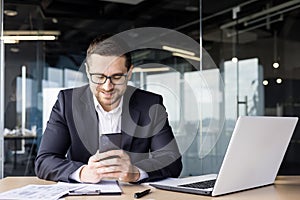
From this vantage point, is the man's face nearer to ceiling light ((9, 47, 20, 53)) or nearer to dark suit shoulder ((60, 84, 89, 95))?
dark suit shoulder ((60, 84, 89, 95))

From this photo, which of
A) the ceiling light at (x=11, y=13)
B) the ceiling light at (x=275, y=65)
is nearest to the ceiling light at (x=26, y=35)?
the ceiling light at (x=11, y=13)

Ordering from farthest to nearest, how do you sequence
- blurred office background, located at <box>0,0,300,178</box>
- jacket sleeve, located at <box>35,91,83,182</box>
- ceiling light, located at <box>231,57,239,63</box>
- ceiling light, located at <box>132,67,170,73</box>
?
ceiling light, located at <box>231,57,239,63</box>
ceiling light, located at <box>132,67,170,73</box>
blurred office background, located at <box>0,0,300,178</box>
jacket sleeve, located at <box>35,91,83,182</box>

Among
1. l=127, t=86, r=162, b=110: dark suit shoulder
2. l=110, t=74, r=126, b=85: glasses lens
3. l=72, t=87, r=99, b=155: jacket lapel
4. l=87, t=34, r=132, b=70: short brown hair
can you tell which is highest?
l=87, t=34, r=132, b=70: short brown hair

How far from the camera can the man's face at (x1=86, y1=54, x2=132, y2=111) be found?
1.74 m

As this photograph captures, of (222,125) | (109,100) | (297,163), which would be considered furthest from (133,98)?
(297,163)

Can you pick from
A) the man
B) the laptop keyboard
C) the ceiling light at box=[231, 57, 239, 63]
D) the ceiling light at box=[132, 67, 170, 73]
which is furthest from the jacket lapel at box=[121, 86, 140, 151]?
the ceiling light at box=[231, 57, 239, 63]

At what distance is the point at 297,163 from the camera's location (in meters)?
5.21

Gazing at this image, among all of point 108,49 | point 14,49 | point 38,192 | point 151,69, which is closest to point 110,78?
point 108,49

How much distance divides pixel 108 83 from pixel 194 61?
3.51 m

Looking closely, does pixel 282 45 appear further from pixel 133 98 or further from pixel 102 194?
pixel 102 194

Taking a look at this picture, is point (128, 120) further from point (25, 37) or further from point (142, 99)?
point (25, 37)

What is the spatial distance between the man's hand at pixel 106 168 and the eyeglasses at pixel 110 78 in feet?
1.10

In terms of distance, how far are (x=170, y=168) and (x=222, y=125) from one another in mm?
3593

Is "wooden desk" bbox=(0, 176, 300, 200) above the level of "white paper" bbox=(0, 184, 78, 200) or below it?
below
